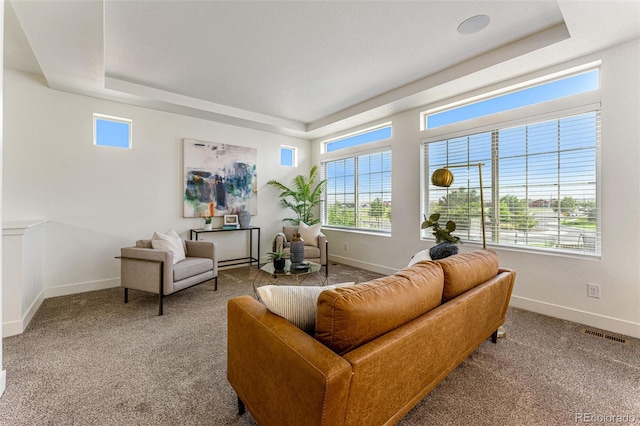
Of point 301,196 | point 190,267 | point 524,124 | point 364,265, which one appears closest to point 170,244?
point 190,267

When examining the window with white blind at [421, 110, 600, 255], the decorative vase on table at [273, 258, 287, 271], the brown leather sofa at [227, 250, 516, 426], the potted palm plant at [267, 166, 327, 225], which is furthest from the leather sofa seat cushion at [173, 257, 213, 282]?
the window with white blind at [421, 110, 600, 255]

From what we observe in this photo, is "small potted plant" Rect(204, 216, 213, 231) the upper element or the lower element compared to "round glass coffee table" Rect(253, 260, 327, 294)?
upper

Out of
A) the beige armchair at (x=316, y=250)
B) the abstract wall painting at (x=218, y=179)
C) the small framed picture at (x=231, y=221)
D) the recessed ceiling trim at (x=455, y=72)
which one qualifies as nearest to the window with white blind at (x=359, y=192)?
the recessed ceiling trim at (x=455, y=72)

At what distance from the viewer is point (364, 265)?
510 centimetres

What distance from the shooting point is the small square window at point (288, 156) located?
231 inches

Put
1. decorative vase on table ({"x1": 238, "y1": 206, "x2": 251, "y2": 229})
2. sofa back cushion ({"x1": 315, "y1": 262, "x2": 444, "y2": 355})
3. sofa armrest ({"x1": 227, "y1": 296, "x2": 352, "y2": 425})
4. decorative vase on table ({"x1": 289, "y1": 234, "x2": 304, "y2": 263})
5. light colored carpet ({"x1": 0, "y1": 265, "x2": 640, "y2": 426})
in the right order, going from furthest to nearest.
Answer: decorative vase on table ({"x1": 238, "y1": 206, "x2": 251, "y2": 229}) → decorative vase on table ({"x1": 289, "y1": 234, "x2": 304, "y2": 263}) → light colored carpet ({"x1": 0, "y1": 265, "x2": 640, "y2": 426}) → sofa back cushion ({"x1": 315, "y1": 262, "x2": 444, "y2": 355}) → sofa armrest ({"x1": 227, "y1": 296, "x2": 352, "y2": 425})

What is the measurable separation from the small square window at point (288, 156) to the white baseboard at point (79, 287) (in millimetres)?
3498

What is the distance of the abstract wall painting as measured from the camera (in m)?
4.62

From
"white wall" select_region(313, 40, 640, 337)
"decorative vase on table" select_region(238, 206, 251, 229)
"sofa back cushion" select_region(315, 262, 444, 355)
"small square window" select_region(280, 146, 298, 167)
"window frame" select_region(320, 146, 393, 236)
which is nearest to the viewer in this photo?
"sofa back cushion" select_region(315, 262, 444, 355)

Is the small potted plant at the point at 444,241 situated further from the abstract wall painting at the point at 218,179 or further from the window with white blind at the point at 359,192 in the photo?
the abstract wall painting at the point at 218,179

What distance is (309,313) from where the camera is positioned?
1350 millimetres

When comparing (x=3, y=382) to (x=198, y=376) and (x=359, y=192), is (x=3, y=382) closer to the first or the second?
(x=198, y=376)

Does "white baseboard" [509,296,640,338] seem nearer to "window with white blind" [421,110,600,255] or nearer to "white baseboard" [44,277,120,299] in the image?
"window with white blind" [421,110,600,255]

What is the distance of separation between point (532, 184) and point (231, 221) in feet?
14.6
